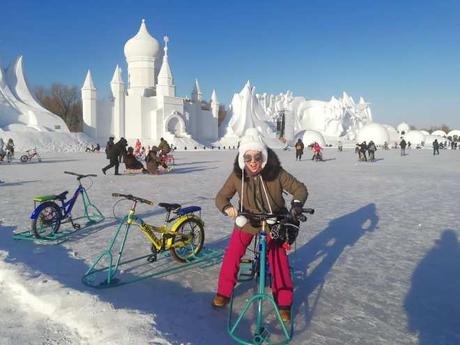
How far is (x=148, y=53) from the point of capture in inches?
1978

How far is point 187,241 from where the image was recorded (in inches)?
179

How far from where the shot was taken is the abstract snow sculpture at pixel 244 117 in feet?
196

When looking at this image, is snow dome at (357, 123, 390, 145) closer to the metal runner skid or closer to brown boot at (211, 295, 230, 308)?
the metal runner skid

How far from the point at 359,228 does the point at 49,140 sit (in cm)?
3603

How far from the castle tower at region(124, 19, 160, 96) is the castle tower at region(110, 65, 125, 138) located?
3187 millimetres

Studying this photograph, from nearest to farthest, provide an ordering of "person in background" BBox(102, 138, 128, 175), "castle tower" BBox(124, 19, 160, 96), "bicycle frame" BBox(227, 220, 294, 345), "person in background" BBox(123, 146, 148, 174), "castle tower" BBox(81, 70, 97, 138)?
"bicycle frame" BBox(227, 220, 294, 345), "person in background" BBox(102, 138, 128, 175), "person in background" BBox(123, 146, 148, 174), "castle tower" BBox(81, 70, 97, 138), "castle tower" BBox(124, 19, 160, 96)

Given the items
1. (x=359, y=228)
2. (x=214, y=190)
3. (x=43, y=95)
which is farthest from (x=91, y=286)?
(x=43, y=95)

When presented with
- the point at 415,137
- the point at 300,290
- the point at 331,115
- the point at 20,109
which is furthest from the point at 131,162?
the point at 415,137

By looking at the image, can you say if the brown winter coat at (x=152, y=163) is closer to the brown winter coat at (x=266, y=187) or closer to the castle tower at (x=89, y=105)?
the brown winter coat at (x=266, y=187)

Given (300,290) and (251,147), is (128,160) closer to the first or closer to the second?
(300,290)

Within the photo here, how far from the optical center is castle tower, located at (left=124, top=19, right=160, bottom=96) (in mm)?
50031

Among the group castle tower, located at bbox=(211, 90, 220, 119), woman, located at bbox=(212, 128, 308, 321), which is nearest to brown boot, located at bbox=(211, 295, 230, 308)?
woman, located at bbox=(212, 128, 308, 321)

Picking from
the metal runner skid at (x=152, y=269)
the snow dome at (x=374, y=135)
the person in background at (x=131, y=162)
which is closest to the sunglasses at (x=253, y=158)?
the metal runner skid at (x=152, y=269)

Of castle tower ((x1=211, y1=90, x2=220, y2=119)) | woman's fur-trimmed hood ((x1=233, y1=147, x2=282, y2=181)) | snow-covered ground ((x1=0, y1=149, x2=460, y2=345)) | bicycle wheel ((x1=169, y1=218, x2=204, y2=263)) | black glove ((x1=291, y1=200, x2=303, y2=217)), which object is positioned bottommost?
snow-covered ground ((x1=0, y1=149, x2=460, y2=345))
